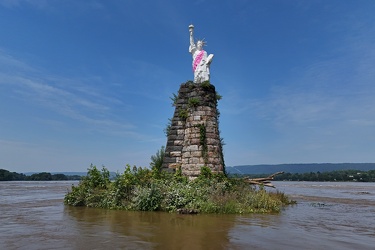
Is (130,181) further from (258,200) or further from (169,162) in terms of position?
(258,200)

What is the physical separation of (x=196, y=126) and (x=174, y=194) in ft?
10.7

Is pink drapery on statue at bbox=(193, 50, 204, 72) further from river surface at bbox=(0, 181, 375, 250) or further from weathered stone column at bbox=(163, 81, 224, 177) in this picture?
river surface at bbox=(0, 181, 375, 250)

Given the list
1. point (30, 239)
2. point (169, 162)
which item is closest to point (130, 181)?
point (169, 162)

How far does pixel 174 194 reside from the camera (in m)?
11.9

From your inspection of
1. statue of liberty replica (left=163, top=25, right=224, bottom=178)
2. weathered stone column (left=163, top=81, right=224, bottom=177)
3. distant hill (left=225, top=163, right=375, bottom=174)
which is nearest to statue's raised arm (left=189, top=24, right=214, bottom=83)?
statue of liberty replica (left=163, top=25, right=224, bottom=178)

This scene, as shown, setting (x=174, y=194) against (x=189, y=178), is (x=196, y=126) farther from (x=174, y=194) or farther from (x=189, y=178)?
(x=174, y=194)

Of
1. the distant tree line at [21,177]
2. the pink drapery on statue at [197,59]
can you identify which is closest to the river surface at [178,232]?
the pink drapery on statue at [197,59]

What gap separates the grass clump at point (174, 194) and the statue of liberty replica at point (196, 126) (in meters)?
0.55

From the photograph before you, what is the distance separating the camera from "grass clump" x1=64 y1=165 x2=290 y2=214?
11.7 metres

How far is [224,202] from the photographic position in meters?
11.7

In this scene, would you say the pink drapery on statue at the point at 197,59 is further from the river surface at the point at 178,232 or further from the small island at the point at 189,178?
the river surface at the point at 178,232

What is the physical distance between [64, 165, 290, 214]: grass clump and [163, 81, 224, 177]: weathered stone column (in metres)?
0.53

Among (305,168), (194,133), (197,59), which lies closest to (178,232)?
(194,133)

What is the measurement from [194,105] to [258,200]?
4935 millimetres
